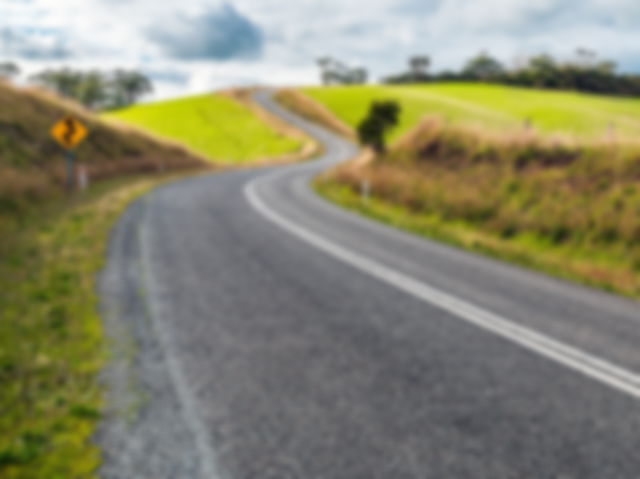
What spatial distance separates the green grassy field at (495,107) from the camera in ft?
142

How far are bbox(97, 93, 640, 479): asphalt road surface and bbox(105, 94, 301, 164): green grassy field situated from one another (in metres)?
34.8

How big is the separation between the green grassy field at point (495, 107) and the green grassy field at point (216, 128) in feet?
36.0

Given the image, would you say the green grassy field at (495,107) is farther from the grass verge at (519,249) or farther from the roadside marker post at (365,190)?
the grass verge at (519,249)

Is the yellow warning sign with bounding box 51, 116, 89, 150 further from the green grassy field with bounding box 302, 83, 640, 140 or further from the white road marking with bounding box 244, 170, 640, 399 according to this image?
the green grassy field with bounding box 302, 83, 640, 140

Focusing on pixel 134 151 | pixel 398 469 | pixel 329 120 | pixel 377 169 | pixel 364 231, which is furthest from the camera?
pixel 329 120

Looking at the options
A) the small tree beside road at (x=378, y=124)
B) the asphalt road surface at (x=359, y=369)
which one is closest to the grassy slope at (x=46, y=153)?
the asphalt road surface at (x=359, y=369)

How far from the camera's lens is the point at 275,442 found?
3.66 m

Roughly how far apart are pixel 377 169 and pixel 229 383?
52.4 ft

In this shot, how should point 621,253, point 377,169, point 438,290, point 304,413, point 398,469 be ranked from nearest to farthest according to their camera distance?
point 398,469 → point 304,413 → point 438,290 → point 621,253 → point 377,169

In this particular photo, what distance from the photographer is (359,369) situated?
16.0 ft

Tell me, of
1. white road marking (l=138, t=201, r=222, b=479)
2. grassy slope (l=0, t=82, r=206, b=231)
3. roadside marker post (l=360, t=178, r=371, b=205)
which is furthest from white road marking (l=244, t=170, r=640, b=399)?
roadside marker post (l=360, t=178, r=371, b=205)

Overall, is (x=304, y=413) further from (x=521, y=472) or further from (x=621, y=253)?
(x=621, y=253)

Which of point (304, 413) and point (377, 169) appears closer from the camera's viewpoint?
point (304, 413)

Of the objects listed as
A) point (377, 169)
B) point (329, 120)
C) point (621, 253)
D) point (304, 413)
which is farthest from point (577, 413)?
point (329, 120)
